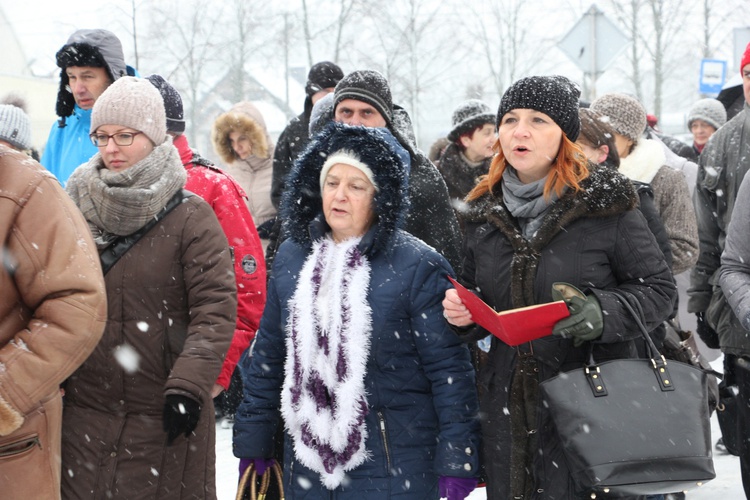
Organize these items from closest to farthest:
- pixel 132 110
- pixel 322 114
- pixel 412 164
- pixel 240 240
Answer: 1. pixel 132 110
2. pixel 240 240
3. pixel 412 164
4. pixel 322 114

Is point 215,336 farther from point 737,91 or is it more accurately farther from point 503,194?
point 737,91

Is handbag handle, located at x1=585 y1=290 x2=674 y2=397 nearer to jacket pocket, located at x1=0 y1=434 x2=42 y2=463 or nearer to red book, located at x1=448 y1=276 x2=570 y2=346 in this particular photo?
red book, located at x1=448 y1=276 x2=570 y2=346

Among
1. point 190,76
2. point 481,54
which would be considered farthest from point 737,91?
point 481,54

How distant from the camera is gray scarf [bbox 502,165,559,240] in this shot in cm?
316

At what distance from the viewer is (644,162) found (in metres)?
5.23

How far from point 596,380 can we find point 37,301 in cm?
171

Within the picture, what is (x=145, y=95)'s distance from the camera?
3799 mm

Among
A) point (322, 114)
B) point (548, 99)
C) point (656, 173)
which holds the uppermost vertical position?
point (322, 114)

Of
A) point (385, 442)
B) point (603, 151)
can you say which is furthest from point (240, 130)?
point (385, 442)

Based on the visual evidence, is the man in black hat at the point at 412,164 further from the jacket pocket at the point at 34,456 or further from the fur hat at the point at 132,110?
the jacket pocket at the point at 34,456

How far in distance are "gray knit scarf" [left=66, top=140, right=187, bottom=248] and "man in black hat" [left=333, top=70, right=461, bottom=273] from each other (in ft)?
3.76

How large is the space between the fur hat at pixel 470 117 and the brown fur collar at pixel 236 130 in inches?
71.6

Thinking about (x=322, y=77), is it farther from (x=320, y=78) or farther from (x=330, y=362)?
(x=330, y=362)

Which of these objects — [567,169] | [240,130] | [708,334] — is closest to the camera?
[567,169]
